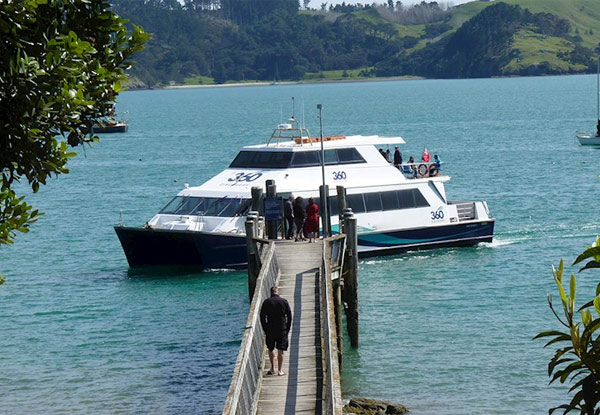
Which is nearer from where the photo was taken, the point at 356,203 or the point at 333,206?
the point at 333,206

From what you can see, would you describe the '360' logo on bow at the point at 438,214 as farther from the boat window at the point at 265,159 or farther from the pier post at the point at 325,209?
the pier post at the point at 325,209

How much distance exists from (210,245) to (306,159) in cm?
494

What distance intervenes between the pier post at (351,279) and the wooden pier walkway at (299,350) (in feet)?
3.53

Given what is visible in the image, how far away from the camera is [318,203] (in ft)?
124

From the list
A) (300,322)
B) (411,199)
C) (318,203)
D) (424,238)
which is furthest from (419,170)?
(300,322)

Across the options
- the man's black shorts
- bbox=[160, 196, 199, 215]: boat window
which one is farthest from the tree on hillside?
bbox=[160, 196, 199, 215]: boat window

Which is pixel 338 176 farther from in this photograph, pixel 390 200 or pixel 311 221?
pixel 311 221

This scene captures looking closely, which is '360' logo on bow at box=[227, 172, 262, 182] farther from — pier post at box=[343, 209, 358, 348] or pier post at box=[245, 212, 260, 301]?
pier post at box=[245, 212, 260, 301]

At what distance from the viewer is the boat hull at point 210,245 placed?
122 feet

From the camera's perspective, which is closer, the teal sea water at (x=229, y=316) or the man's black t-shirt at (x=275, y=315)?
the man's black t-shirt at (x=275, y=315)

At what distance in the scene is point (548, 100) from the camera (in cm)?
18912

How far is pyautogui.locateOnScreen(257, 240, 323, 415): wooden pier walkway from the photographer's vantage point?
1717 centimetres

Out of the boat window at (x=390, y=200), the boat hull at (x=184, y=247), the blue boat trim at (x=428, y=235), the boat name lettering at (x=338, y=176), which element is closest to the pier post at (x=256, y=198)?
the boat hull at (x=184, y=247)

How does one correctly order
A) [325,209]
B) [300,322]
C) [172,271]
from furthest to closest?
[172,271], [325,209], [300,322]
